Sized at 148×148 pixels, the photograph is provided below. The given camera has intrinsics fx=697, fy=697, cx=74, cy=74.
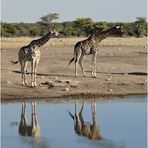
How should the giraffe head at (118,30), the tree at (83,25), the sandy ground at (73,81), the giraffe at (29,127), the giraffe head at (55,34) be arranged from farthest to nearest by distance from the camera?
the tree at (83,25) → the giraffe head at (118,30) → the giraffe head at (55,34) → the sandy ground at (73,81) → the giraffe at (29,127)

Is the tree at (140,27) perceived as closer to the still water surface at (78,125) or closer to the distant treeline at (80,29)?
the distant treeline at (80,29)

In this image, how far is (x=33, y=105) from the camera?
18500mm

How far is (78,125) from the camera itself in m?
15.6

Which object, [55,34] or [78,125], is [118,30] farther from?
[78,125]

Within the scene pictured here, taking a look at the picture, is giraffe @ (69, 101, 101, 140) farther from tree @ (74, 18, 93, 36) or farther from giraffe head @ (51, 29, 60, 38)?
tree @ (74, 18, 93, 36)

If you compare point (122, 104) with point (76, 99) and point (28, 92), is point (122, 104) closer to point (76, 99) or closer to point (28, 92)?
point (76, 99)

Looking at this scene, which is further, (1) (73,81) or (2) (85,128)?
(1) (73,81)

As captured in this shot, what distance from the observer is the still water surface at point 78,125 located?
13.5 metres

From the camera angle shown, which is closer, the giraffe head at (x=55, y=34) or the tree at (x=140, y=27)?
the giraffe head at (x=55, y=34)

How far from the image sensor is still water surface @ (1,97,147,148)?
13.5 meters

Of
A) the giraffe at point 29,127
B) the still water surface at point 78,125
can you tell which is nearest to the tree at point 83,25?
the still water surface at point 78,125

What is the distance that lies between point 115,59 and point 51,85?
10607 millimetres

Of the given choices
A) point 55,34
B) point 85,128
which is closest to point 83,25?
point 55,34

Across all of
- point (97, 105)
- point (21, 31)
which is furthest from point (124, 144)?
point (21, 31)
